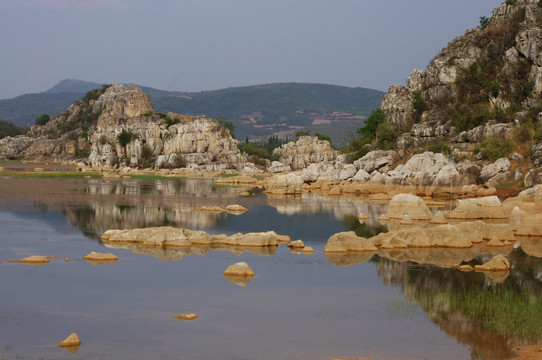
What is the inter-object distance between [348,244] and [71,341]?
17.0 m

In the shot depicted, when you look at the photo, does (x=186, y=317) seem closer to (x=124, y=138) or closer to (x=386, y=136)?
(x=386, y=136)

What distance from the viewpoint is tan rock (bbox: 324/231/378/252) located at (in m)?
29.8

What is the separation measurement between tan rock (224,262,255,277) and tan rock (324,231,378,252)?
6881mm

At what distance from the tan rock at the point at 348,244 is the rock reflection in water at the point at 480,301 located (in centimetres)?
170

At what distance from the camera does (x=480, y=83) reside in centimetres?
8306

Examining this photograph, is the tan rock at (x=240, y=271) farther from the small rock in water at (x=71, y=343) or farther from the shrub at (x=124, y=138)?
the shrub at (x=124, y=138)

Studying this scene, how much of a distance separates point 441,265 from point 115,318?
14.9m

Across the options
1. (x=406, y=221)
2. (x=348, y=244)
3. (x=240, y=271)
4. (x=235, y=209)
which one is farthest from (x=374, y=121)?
(x=240, y=271)

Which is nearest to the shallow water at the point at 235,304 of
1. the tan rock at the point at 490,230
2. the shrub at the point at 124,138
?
the tan rock at the point at 490,230

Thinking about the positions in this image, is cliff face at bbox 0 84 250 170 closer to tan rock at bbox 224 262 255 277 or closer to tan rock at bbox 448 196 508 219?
tan rock at bbox 448 196 508 219

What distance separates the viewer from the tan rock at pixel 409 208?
139ft

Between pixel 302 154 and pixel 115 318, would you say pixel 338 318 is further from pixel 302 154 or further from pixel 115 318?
pixel 302 154

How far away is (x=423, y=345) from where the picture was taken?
16031mm

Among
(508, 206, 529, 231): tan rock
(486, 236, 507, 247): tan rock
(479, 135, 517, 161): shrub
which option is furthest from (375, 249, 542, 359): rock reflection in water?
(479, 135, 517, 161): shrub
